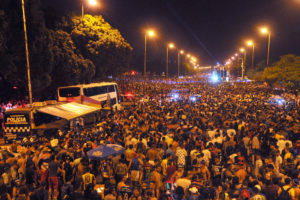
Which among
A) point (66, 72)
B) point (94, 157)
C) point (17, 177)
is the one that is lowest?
point (17, 177)

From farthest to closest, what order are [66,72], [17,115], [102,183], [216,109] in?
[66,72] → [216,109] → [17,115] → [102,183]

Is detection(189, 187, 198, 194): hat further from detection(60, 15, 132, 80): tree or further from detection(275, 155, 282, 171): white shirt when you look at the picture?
detection(60, 15, 132, 80): tree

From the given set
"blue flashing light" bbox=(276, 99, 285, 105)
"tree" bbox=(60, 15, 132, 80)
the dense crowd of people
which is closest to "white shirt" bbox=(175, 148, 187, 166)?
the dense crowd of people

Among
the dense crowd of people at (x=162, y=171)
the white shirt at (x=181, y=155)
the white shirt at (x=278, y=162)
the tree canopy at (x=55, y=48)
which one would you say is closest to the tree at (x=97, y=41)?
the tree canopy at (x=55, y=48)

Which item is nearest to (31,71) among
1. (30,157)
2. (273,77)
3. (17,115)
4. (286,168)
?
(17,115)

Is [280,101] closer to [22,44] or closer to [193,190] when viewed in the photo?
[193,190]

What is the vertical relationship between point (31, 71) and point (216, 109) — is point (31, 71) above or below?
above

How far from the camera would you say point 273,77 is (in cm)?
3231

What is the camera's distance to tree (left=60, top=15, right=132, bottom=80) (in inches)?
1032

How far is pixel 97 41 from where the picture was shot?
26906 millimetres

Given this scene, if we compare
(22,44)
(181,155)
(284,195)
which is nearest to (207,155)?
(181,155)

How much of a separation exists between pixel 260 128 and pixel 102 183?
7.64 m

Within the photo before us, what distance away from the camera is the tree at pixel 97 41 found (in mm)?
26219

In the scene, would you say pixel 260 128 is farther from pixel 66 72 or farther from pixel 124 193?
pixel 66 72
